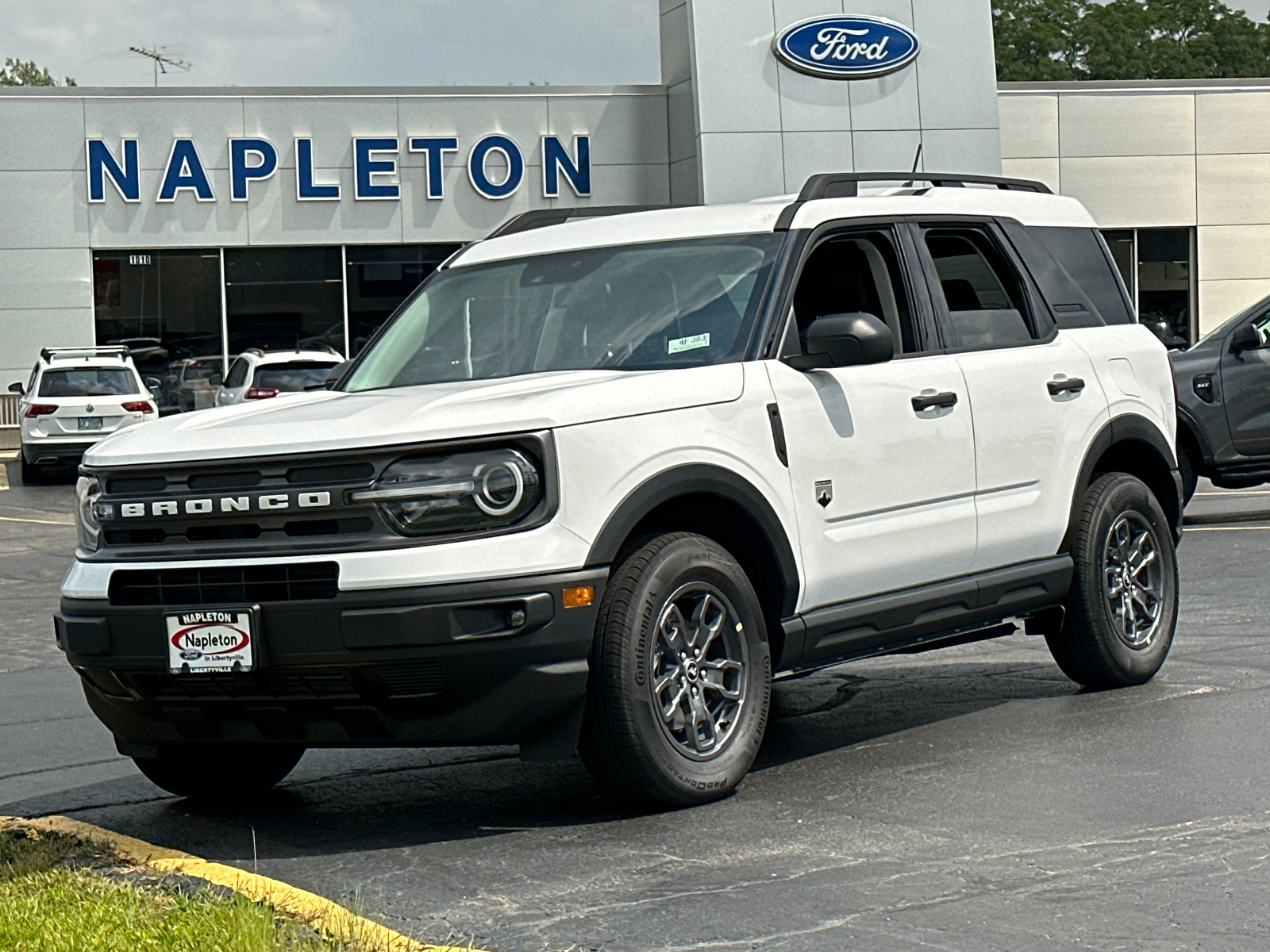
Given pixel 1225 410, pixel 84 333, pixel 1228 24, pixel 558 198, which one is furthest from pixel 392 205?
pixel 1228 24

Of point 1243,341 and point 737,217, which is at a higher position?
point 737,217

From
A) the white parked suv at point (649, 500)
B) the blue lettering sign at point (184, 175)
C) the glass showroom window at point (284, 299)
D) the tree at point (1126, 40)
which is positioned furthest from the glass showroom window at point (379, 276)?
the tree at point (1126, 40)

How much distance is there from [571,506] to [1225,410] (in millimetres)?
10783

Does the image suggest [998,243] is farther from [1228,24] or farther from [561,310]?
[1228,24]

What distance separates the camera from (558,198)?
104ft

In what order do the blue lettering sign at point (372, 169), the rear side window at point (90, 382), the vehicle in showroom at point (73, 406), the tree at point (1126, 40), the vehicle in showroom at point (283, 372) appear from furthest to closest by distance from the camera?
the tree at point (1126, 40)
the blue lettering sign at point (372, 169)
the rear side window at point (90, 382)
the vehicle in showroom at point (73, 406)
the vehicle in showroom at point (283, 372)

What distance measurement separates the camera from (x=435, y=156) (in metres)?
31.2

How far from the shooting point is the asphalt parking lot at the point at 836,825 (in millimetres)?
4480

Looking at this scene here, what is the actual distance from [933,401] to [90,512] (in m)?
2.99

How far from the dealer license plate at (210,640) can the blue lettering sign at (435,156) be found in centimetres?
2643

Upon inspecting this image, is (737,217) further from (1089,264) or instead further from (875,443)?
(1089,264)

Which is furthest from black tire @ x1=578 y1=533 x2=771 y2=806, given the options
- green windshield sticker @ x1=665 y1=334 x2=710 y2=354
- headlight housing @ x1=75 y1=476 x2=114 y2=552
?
headlight housing @ x1=75 y1=476 x2=114 y2=552

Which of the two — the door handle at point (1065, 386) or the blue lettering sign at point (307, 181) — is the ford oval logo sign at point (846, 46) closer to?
the blue lettering sign at point (307, 181)

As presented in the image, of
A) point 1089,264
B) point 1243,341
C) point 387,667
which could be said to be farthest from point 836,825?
point 1243,341
